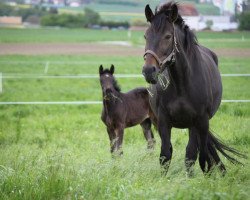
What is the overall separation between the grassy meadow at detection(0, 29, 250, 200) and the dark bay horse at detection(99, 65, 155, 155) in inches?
12.5

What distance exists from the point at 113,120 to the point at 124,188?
4856mm

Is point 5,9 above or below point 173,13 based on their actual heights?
below

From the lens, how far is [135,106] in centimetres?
1102

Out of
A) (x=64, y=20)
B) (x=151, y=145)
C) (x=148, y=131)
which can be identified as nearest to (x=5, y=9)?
(x=64, y=20)

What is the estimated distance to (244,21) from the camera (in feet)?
43.9

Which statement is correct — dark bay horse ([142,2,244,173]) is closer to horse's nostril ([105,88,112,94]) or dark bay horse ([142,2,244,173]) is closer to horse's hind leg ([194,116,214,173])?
horse's hind leg ([194,116,214,173])

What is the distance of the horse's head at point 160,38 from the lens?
20.6ft

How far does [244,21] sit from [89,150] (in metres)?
5.76

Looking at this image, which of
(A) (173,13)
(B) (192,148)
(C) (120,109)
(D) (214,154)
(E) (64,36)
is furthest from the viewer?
(E) (64,36)

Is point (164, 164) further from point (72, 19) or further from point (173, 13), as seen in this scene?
point (72, 19)

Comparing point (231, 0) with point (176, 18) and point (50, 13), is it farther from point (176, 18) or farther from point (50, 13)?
point (50, 13)

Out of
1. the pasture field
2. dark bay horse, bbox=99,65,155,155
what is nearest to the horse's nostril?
dark bay horse, bbox=99,65,155,155

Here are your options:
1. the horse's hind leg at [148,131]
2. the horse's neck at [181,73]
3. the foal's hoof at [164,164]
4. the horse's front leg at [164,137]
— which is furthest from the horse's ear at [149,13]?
the horse's hind leg at [148,131]

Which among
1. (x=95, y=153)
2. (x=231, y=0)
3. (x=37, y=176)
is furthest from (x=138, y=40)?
(x=37, y=176)
